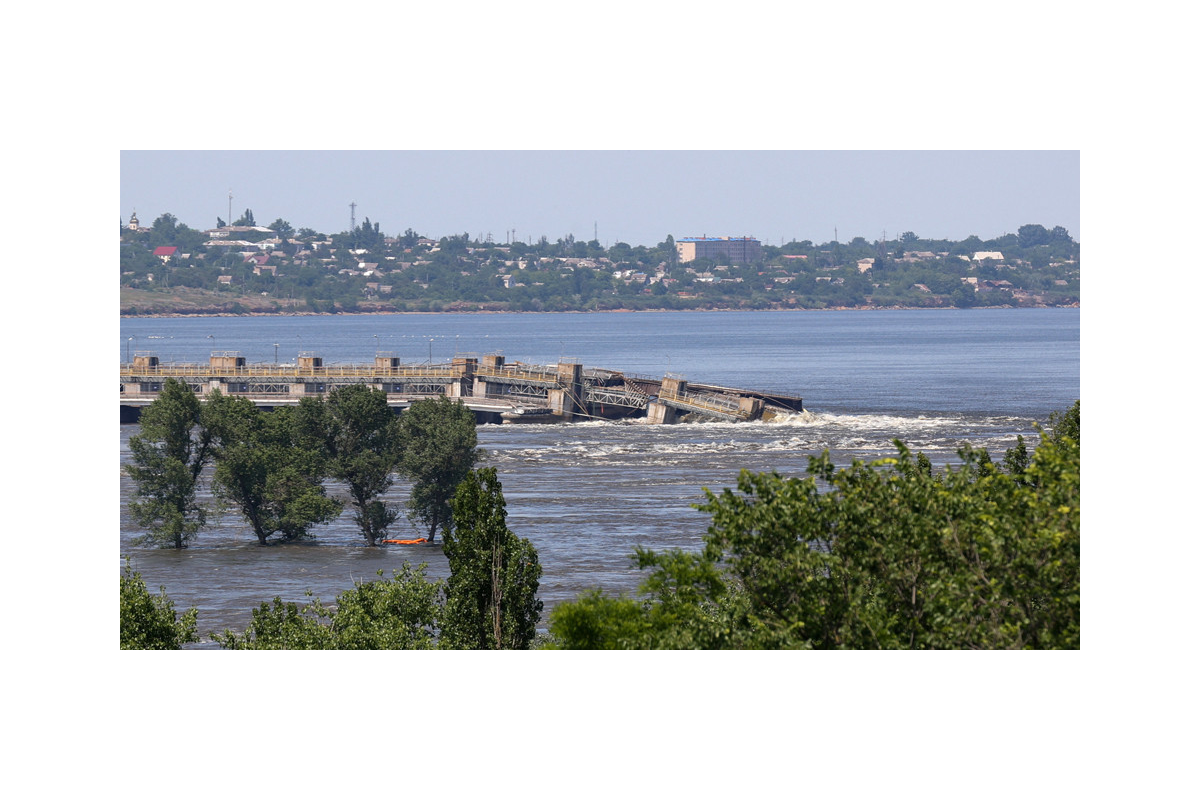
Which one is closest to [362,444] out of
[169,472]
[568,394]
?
[169,472]

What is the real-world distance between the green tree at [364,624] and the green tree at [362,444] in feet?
58.9

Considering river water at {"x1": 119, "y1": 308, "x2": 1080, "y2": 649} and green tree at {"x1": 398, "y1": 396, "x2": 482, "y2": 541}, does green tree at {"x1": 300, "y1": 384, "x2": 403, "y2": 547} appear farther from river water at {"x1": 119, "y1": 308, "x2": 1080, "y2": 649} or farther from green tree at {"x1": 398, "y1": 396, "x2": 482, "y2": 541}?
river water at {"x1": 119, "y1": 308, "x2": 1080, "y2": 649}

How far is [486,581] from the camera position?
15.8 metres

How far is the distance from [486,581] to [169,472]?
24.8 metres

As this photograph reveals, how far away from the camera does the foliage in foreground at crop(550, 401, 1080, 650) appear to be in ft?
35.3

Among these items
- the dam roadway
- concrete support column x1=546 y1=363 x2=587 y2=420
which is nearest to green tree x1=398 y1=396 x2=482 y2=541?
the dam roadway

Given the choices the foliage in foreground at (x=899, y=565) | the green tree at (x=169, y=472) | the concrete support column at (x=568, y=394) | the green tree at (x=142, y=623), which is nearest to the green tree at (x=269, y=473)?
the green tree at (x=169, y=472)

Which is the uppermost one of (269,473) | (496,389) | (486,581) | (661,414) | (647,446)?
(496,389)

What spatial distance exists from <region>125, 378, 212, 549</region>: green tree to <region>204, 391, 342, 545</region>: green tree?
33.5 inches

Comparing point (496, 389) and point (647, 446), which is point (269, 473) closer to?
point (647, 446)

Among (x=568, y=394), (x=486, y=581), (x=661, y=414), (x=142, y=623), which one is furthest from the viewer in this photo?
(x=568, y=394)

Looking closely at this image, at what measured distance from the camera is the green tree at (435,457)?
1465 inches

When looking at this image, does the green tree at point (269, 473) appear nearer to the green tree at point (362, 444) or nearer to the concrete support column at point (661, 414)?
the green tree at point (362, 444)
